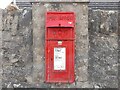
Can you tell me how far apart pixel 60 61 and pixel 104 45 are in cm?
69

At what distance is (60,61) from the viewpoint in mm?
5062

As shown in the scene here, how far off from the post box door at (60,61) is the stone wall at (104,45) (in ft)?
1.11

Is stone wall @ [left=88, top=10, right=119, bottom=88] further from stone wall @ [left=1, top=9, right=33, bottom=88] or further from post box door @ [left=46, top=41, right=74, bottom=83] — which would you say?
stone wall @ [left=1, top=9, right=33, bottom=88]

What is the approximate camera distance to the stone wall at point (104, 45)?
5.27 metres

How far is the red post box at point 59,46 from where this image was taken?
5.05 metres

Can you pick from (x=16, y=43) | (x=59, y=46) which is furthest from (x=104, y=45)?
(x=16, y=43)

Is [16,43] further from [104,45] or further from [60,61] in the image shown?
[104,45]

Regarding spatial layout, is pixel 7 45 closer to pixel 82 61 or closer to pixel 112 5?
pixel 82 61

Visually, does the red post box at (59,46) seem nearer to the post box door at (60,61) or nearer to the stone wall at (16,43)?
the post box door at (60,61)

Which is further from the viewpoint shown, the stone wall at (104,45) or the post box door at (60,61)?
the stone wall at (104,45)

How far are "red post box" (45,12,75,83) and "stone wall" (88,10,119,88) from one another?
0.34m

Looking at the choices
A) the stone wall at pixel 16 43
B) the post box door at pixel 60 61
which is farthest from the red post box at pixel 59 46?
the stone wall at pixel 16 43

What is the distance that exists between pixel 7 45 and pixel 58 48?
0.77 metres

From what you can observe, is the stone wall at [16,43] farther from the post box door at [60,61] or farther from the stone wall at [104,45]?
the stone wall at [104,45]
